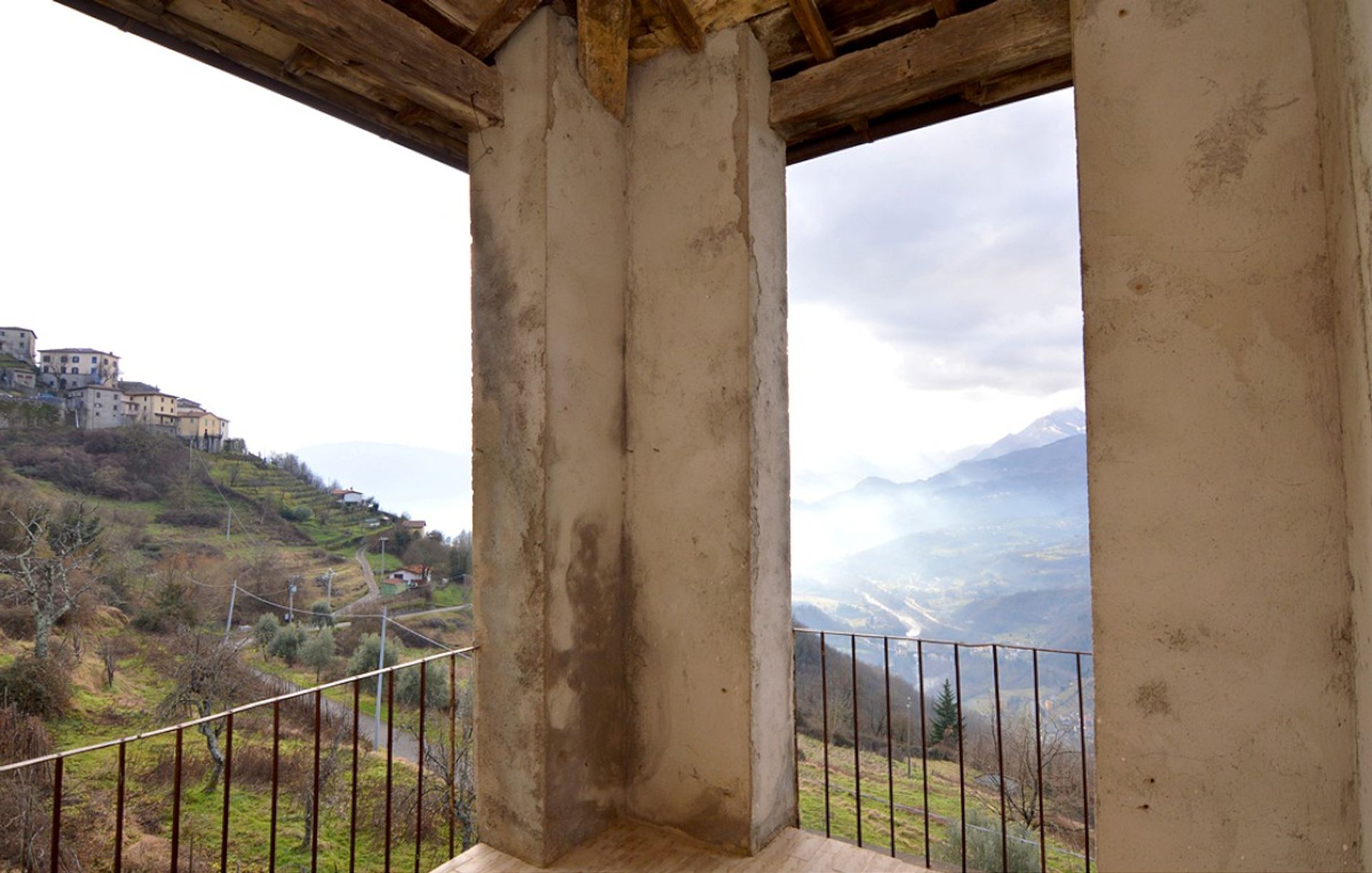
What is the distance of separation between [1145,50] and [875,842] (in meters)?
17.6

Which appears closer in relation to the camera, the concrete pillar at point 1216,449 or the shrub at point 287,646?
the concrete pillar at point 1216,449

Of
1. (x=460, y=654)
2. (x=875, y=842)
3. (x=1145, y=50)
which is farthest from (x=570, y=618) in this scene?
(x=875, y=842)

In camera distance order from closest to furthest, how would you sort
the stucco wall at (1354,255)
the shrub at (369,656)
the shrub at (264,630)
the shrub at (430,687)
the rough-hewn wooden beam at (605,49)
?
the stucco wall at (1354,255)
the rough-hewn wooden beam at (605,49)
the shrub at (430,687)
the shrub at (369,656)
the shrub at (264,630)

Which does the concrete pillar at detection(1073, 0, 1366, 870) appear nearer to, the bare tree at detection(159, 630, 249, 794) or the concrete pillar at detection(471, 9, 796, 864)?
the concrete pillar at detection(471, 9, 796, 864)

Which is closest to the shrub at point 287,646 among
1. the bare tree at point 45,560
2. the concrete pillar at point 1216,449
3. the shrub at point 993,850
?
the bare tree at point 45,560

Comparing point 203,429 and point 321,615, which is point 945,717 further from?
point 203,429

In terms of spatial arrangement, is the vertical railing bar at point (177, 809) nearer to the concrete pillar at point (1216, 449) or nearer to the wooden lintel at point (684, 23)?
the concrete pillar at point (1216, 449)

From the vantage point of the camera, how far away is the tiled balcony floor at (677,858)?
7.61 ft

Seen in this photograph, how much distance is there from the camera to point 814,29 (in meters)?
2.44

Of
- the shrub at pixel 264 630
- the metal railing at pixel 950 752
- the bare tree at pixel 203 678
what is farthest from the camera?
the shrub at pixel 264 630

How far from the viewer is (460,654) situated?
266 centimetres

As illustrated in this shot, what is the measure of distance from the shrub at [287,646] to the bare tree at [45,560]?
6.10m

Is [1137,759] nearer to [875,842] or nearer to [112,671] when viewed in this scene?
[875,842]

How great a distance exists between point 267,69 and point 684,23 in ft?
5.39
